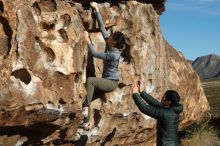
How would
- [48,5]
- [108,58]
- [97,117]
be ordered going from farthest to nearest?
[97,117]
[108,58]
[48,5]

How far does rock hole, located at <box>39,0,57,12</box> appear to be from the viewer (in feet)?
38.5

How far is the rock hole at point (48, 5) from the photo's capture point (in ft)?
38.5

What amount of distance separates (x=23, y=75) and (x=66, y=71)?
1279 millimetres

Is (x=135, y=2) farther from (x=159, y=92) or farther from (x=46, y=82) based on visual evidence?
(x=46, y=82)

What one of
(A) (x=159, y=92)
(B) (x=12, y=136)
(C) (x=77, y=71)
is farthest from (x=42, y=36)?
(A) (x=159, y=92)

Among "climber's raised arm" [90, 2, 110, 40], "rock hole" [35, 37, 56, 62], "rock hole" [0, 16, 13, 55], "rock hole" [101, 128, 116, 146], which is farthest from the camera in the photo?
"rock hole" [101, 128, 116, 146]

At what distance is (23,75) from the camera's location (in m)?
11.1

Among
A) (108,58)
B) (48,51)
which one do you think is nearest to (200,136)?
(108,58)

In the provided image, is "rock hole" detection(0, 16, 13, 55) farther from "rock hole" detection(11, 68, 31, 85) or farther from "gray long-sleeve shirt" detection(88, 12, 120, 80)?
"gray long-sleeve shirt" detection(88, 12, 120, 80)

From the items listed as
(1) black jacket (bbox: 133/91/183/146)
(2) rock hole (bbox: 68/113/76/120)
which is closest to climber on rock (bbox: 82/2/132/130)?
(2) rock hole (bbox: 68/113/76/120)

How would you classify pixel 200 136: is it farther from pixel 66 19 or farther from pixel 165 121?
pixel 165 121

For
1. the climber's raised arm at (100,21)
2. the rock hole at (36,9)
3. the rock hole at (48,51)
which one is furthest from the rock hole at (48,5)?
the climber's raised arm at (100,21)

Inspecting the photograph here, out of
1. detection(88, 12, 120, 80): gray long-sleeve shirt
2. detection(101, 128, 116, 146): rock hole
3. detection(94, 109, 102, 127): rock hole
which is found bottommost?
detection(101, 128, 116, 146): rock hole

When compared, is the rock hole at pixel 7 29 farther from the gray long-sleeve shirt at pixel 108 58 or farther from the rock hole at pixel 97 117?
the rock hole at pixel 97 117
